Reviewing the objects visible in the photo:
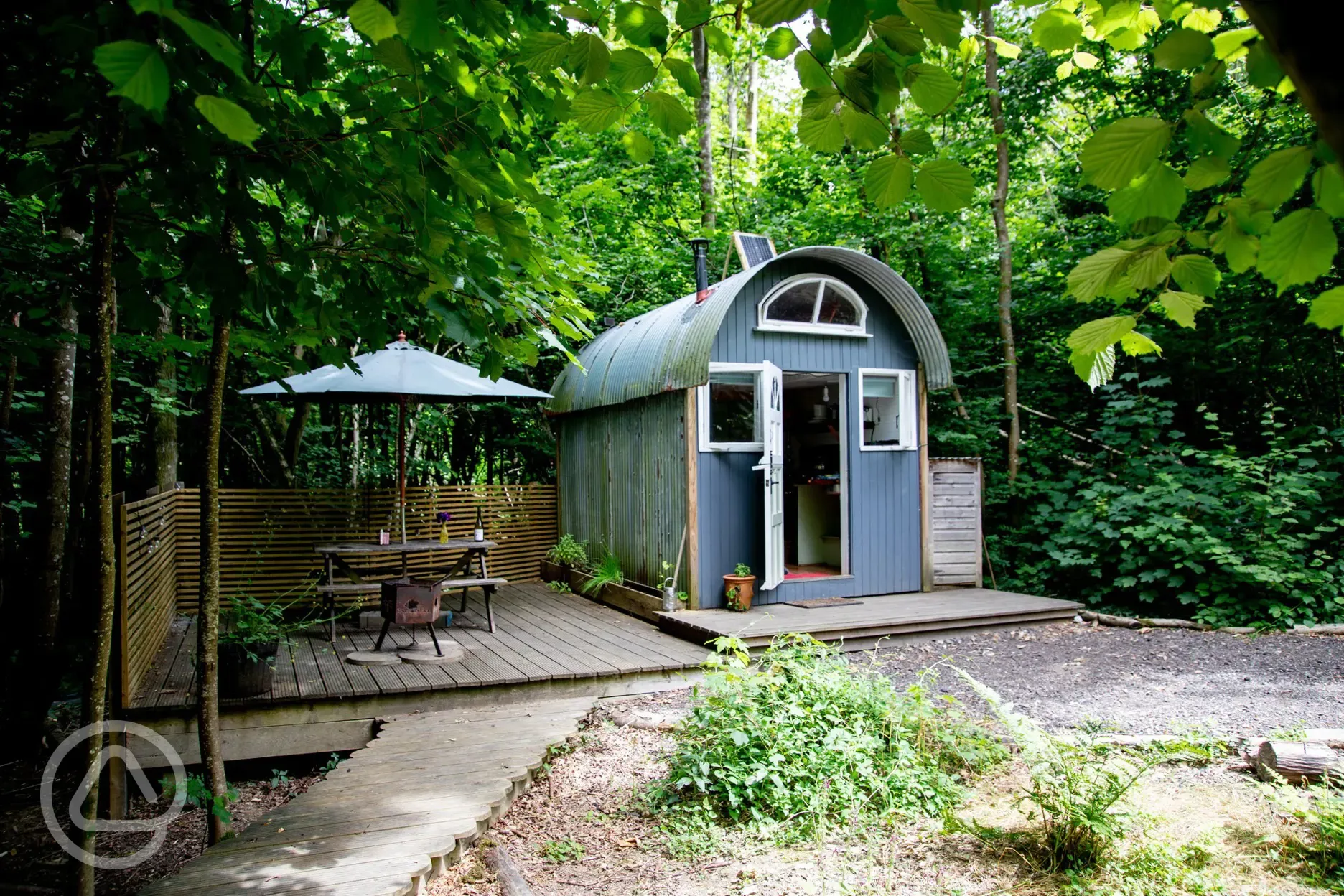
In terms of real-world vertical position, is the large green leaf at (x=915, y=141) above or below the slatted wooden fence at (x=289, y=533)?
above

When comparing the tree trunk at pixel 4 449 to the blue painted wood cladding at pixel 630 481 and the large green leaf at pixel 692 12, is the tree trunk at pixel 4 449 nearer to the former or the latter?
the blue painted wood cladding at pixel 630 481

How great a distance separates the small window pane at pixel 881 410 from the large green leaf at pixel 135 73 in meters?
7.71

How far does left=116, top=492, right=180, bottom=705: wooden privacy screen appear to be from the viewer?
440 centimetres

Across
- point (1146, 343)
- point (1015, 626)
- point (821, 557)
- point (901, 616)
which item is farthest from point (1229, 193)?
point (821, 557)

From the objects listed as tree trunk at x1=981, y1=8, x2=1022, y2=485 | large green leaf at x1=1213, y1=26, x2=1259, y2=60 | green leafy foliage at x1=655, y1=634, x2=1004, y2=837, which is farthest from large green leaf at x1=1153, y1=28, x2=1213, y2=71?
tree trunk at x1=981, y1=8, x2=1022, y2=485

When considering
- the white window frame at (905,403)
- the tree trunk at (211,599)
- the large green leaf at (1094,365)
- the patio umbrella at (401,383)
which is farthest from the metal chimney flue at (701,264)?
the large green leaf at (1094,365)

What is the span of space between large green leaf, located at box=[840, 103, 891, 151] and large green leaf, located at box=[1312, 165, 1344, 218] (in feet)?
2.57

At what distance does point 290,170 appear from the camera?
8.32ft

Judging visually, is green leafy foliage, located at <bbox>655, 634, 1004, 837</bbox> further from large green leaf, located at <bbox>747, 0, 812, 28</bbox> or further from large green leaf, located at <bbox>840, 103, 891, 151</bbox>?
large green leaf, located at <bbox>747, 0, 812, 28</bbox>

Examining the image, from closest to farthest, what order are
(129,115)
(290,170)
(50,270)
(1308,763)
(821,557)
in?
(129,115) < (290,170) < (50,270) < (1308,763) < (821,557)

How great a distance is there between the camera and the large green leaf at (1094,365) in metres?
1.71

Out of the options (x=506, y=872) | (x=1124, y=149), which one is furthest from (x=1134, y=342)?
(x=506, y=872)

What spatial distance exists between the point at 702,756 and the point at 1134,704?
10.2ft

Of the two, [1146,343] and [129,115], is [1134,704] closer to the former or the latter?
[1146,343]
